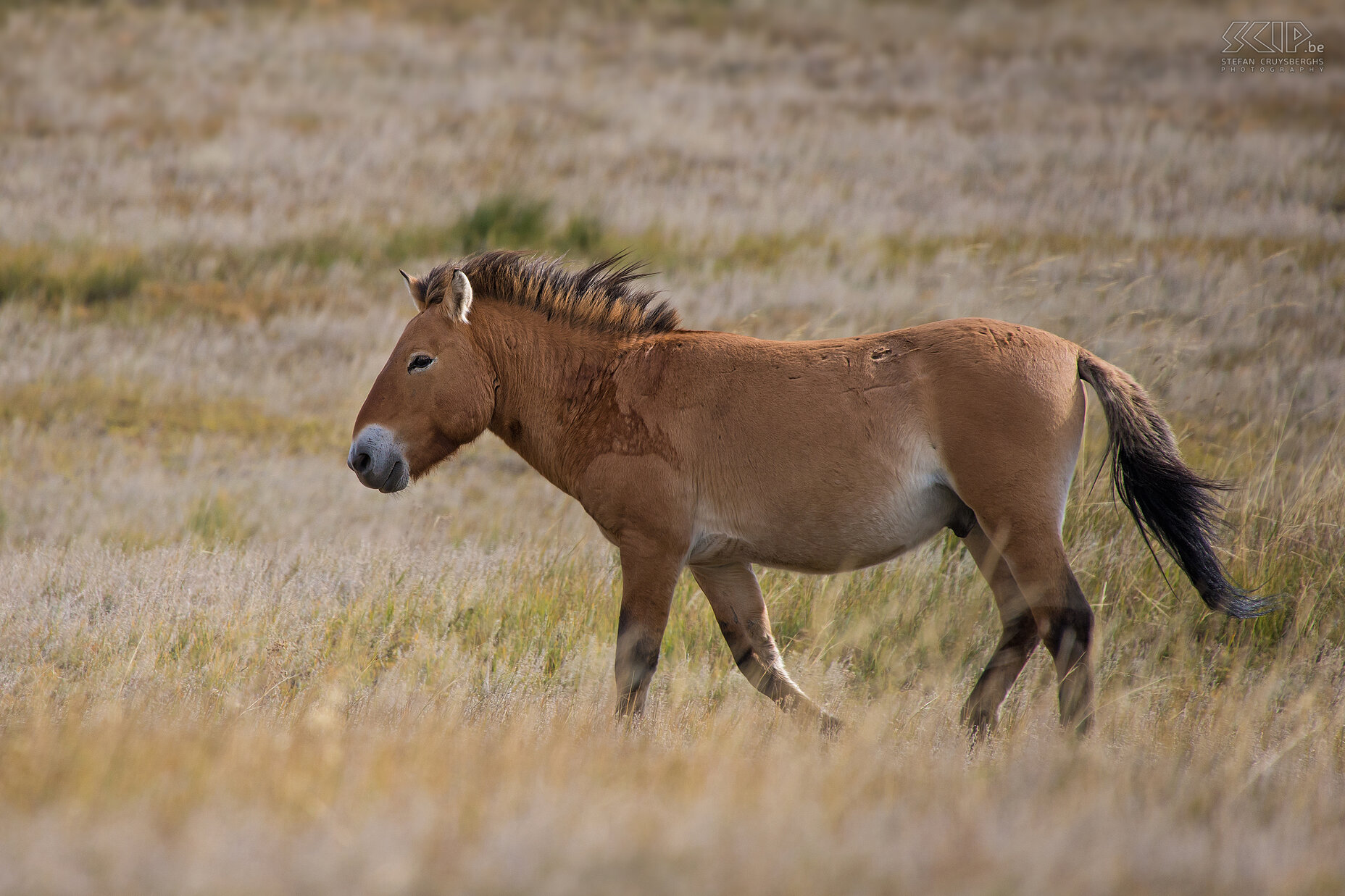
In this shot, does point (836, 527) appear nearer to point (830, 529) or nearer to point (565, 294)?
point (830, 529)

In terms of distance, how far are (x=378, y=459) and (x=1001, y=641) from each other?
2.79 metres

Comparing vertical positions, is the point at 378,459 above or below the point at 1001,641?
above

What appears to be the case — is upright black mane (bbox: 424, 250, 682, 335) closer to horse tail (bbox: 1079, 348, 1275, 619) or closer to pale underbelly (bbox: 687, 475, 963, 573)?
pale underbelly (bbox: 687, 475, 963, 573)

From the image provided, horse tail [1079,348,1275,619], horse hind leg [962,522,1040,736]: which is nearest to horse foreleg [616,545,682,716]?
horse hind leg [962,522,1040,736]

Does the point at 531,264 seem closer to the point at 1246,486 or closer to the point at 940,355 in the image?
the point at 940,355

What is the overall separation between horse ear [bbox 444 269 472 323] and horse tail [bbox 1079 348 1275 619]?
2.65 m

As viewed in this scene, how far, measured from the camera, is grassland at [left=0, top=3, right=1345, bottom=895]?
9.37 ft

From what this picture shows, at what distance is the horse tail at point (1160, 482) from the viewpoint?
4.52 m

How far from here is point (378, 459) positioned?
4684 mm

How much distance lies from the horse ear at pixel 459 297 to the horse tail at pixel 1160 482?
8.71 feet

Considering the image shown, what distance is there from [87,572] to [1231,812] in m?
5.76

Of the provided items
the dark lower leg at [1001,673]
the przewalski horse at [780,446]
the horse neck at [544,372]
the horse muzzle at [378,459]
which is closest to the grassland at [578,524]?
the dark lower leg at [1001,673]

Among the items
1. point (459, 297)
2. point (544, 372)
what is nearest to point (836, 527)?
point (544, 372)

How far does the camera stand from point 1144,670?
5.43 meters
